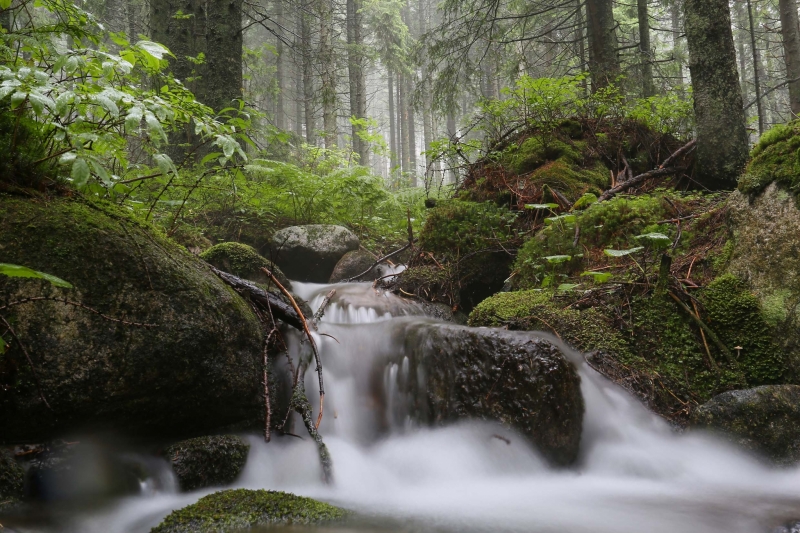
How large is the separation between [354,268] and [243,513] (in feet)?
17.7

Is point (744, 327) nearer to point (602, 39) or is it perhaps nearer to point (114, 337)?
point (114, 337)

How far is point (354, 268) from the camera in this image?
7484 mm

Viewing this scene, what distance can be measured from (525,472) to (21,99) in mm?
3655

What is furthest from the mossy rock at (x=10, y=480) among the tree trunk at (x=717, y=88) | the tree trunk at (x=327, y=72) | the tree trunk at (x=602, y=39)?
the tree trunk at (x=602, y=39)

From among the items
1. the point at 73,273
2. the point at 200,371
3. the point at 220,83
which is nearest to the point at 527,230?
the point at 200,371

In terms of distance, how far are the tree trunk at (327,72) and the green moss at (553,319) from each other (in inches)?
272

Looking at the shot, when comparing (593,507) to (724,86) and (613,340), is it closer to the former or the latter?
(613,340)

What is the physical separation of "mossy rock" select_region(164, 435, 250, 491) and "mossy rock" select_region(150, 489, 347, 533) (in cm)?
49

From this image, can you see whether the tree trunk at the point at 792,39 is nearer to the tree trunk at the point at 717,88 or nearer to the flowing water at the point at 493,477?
the tree trunk at the point at 717,88

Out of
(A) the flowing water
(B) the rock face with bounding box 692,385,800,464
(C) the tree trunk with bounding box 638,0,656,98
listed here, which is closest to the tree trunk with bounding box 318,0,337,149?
(C) the tree trunk with bounding box 638,0,656,98

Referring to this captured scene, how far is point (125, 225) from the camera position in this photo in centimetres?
291

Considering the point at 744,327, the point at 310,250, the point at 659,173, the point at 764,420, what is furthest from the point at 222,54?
the point at 764,420

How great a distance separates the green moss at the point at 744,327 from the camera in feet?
10.7

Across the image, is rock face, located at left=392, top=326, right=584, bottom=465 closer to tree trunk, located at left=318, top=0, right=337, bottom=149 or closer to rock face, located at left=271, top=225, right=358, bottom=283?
rock face, located at left=271, top=225, right=358, bottom=283
